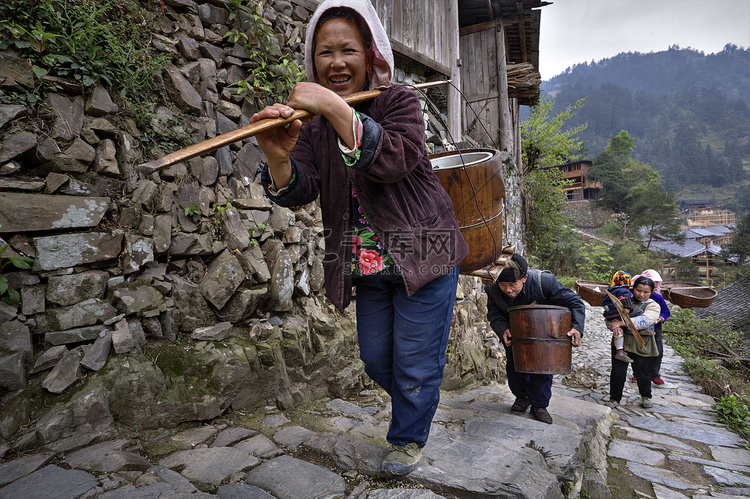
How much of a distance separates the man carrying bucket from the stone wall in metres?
1.34

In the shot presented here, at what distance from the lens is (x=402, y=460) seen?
181 cm

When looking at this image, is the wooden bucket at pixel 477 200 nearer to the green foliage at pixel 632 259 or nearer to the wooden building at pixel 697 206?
the green foliage at pixel 632 259

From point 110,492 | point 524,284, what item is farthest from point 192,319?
point 524,284

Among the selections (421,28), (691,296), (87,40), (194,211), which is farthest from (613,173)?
(87,40)

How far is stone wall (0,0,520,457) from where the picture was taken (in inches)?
83.0

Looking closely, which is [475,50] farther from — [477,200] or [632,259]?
[632,259]

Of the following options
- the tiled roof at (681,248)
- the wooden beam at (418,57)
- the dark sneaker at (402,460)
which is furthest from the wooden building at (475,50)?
the tiled roof at (681,248)

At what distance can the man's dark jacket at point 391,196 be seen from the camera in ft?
5.00

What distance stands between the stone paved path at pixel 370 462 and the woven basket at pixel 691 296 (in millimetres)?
3581

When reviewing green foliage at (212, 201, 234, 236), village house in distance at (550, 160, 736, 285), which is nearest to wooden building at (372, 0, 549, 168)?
green foliage at (212, 201, 234, 236)

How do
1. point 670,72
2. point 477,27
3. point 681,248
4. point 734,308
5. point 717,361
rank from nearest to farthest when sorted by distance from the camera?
point 477,27, point 717,361, point 734,308, point 681,248, point 670,72

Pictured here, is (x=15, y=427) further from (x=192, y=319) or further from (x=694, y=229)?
(x=694, y=229)

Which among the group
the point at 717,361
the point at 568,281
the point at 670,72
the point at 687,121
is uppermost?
the point at 670,72

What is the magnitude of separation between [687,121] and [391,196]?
123 meters
